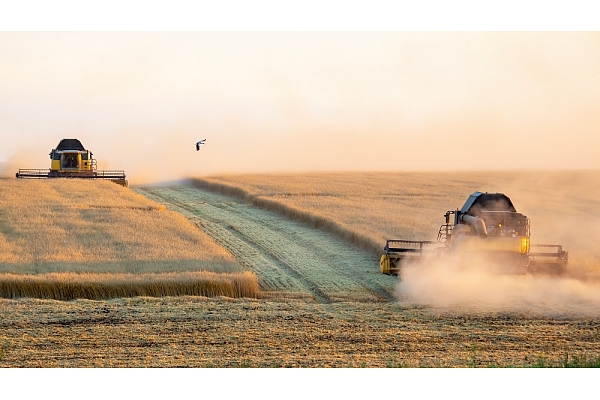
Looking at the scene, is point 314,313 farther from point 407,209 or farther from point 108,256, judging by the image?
point 407,209

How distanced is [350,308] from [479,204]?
391cm

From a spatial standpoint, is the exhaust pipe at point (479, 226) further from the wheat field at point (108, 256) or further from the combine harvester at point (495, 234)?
the wheat field at point (108, 256)

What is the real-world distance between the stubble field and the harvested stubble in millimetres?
490

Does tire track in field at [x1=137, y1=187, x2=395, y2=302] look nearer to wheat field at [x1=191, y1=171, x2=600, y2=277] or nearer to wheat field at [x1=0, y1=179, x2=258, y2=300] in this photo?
wheat field at [x1=191, y1=171, x2=600, y2=277]

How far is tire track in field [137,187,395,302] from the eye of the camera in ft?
62.8

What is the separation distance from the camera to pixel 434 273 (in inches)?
753

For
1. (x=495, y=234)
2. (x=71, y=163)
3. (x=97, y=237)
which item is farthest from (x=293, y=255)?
(x=71, y=163)

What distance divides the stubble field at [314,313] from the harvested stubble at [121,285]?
1.61 feet

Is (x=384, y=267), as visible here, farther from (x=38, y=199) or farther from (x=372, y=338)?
(x=38, y=199)

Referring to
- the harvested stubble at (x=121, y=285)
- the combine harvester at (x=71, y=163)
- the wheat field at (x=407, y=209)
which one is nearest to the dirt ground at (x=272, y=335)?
the harvested stubble at (x=121, y=285)

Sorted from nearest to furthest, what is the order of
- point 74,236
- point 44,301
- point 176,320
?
point 176,320 → point 44,301 → point 74,236

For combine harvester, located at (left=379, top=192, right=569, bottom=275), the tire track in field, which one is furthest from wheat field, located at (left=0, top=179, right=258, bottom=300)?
combine harvester, located at (left=379, top=192, right=569, bottom=275)

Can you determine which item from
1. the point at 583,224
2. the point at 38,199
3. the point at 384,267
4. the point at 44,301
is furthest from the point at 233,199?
the point at 44,301

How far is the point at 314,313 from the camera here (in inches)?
640
